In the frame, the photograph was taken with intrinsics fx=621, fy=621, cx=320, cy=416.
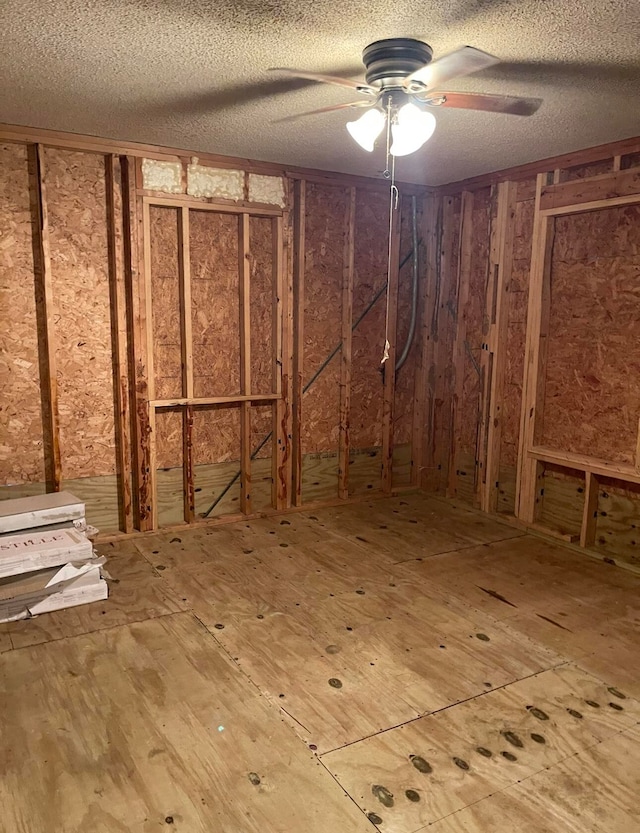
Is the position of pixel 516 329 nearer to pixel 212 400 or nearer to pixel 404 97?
pixel 212 400

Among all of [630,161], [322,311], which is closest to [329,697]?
[322,311]

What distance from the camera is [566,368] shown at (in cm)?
427

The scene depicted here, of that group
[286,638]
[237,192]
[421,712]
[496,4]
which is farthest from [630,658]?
[237,192]

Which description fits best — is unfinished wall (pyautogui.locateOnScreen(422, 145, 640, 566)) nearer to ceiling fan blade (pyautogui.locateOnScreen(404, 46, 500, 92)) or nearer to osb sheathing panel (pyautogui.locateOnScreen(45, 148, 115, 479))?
ceiling fan blade (pyautogui.locateOnScreen(404, 46, 500, 92))

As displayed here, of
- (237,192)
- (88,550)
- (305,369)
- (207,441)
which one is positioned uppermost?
(237,192)

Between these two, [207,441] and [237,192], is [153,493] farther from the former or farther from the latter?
[237,192]

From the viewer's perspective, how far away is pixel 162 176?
4094mm

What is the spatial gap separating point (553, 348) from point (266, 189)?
2.33 m

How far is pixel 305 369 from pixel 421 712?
2.92 metres

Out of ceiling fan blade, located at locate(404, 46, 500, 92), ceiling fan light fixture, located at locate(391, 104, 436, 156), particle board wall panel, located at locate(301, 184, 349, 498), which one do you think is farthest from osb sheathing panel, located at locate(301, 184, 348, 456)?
ceiling fan blade, located at locate(404, 46, 500, 92)

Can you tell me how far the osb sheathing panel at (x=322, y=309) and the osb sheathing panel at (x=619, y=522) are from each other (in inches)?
81.1

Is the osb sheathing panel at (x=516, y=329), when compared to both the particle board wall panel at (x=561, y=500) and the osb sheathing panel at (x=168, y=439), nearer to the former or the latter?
the particle board wall panel at (x=561, y=500)

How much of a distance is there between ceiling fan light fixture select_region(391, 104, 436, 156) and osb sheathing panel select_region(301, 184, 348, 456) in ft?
7.30

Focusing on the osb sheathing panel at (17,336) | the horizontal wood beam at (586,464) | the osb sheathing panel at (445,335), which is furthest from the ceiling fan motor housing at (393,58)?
the osb sheathing panel at (445,335)
